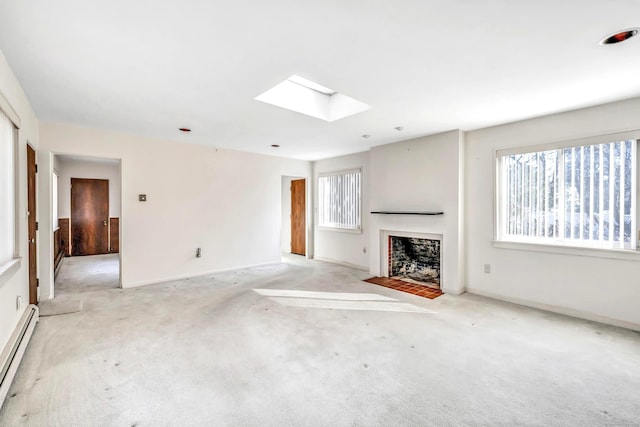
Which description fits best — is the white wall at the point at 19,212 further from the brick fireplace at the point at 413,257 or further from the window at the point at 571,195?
the window at the point at 571,195

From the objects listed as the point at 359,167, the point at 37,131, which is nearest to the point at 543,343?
the point at 359,167

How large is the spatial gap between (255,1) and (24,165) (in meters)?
3.10

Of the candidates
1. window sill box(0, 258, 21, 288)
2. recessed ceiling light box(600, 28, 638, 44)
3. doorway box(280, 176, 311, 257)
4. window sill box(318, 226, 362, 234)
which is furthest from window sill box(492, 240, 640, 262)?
window sill box(0, 258, 21, 288)

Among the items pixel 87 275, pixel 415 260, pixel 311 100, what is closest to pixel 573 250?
pixel 415 260

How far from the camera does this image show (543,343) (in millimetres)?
2646

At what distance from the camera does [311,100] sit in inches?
136

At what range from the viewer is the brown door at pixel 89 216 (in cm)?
730

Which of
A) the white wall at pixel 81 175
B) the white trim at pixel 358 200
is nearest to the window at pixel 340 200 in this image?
the white trim at pixel 358 200

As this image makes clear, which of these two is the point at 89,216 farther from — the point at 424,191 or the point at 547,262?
the point at 547,262

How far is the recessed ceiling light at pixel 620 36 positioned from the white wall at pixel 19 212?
13.9ft

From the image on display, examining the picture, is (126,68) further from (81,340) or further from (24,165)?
(81,340)

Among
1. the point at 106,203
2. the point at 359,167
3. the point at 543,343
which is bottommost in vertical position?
the point at 543,343

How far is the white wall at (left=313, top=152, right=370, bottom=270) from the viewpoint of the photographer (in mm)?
5687

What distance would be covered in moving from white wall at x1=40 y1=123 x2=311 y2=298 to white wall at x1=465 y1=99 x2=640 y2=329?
3.78 meters
